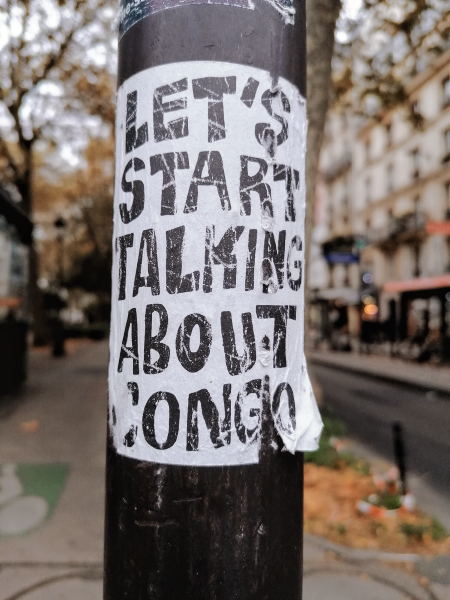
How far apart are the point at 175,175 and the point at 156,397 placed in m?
0.56

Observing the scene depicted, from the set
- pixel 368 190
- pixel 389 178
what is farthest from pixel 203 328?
pixel 368 190

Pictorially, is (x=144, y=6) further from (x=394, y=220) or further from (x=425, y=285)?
(x=394, y=220)

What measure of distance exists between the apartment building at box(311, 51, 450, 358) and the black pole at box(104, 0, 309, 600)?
15.2 m

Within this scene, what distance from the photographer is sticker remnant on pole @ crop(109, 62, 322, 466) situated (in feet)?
3.95

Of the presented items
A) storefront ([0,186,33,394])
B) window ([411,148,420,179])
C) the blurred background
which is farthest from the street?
window ([411,148,420,179])

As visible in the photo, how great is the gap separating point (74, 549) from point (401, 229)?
2897 centimetres

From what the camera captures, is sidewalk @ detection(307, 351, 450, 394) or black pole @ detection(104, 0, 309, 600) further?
sidewalk @ detection(307, 351, 450, 394)

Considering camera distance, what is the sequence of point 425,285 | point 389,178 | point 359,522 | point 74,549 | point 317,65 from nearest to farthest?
point 74,549 < point 359,522 < point 317,65 < point 425,285 < point 389,178

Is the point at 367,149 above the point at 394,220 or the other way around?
above

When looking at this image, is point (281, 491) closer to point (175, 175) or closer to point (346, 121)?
point (175, 175)

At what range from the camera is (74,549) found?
325 centimetres

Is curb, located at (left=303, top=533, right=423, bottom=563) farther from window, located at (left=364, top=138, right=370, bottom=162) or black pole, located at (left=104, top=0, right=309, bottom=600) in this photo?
window, located at (left=364, top=138, right=370, bottom=162)

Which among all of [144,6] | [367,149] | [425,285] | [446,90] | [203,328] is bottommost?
[203,328]

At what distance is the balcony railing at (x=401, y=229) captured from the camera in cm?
2809
